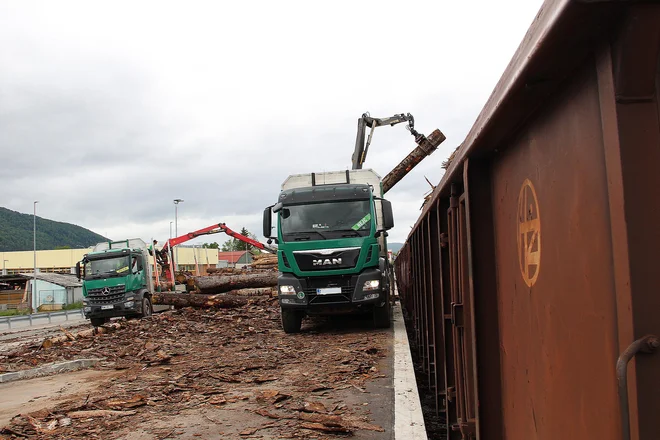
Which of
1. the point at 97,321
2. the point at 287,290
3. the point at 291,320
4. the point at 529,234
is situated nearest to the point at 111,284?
the point at 97,321

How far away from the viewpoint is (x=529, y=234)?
212 centimetres

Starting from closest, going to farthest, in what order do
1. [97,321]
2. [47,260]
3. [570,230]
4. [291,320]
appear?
1. [570,230]
2. [291,320]
3. [97,321]
4. [47,260]

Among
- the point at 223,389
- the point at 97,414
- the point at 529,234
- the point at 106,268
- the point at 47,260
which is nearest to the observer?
the point at 529,234

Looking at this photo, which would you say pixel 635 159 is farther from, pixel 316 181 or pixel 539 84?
pixel 316 181

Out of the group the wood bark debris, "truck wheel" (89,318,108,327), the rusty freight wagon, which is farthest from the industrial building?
the rusty freight wagon

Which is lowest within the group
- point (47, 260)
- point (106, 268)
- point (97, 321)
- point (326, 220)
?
point (97, 321)

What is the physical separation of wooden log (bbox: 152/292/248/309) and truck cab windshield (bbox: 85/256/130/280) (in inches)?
73.6

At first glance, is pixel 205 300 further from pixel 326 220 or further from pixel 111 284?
pixel 326 220

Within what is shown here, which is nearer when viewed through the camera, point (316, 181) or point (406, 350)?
point (406, 350)

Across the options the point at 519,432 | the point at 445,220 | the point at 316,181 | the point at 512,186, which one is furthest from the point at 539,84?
the point at 316,181

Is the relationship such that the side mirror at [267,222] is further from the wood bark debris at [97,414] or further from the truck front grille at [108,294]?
the truck front grille at [108,294]

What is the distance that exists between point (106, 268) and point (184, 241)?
5.83 meters

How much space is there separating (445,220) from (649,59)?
336 cm

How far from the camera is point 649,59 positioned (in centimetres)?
121
